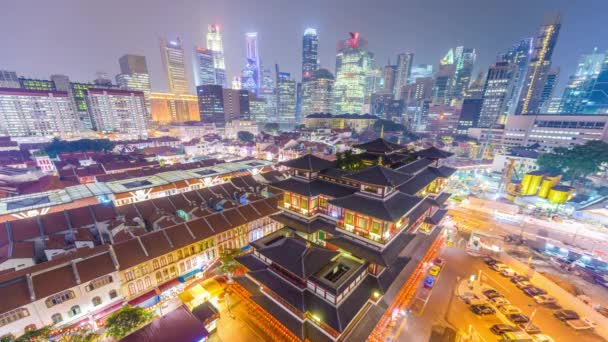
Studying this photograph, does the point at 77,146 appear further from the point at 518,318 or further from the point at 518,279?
the point at 518,279

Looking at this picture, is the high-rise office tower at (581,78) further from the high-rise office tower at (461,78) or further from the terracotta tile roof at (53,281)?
the terracotta tile roof at (53,281)

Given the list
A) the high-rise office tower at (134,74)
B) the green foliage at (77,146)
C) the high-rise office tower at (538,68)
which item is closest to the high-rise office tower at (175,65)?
the high-rise office tower at (134,74)

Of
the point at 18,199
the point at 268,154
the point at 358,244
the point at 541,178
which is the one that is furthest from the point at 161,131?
the point at 541,178

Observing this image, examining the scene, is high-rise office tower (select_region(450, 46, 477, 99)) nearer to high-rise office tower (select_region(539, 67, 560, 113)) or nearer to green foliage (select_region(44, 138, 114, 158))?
high-rise office tower (select_region(539, 67, 560, 113))

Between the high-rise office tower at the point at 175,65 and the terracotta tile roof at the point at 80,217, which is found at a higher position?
the high-rise office tower at the point at 175,65

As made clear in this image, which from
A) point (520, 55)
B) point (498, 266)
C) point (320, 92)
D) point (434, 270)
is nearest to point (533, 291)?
point (498, 266)

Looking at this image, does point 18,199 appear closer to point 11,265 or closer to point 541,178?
point 11,265
